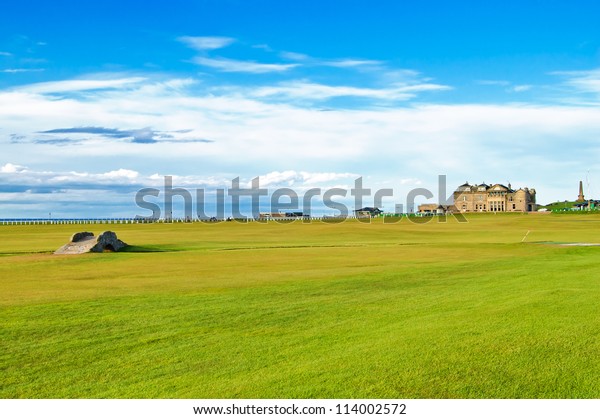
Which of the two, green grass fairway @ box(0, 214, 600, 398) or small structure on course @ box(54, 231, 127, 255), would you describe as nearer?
green grass fairway @ box(0, 214, 600, 398)

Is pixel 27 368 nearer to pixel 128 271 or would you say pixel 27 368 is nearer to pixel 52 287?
pixel 52 287

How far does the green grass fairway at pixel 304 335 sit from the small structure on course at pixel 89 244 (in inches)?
472

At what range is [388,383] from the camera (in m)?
9.45

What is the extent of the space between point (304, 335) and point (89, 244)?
26.5m

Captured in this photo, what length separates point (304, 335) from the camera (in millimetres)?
12945

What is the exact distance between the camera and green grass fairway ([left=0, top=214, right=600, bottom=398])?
9.63 meters

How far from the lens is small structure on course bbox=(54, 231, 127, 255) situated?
118 feet

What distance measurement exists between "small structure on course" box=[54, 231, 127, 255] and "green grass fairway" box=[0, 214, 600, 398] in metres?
12.0

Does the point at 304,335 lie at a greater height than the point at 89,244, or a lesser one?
lesser

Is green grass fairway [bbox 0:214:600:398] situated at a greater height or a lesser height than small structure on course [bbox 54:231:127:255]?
lesser

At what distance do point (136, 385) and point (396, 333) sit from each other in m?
5.22
